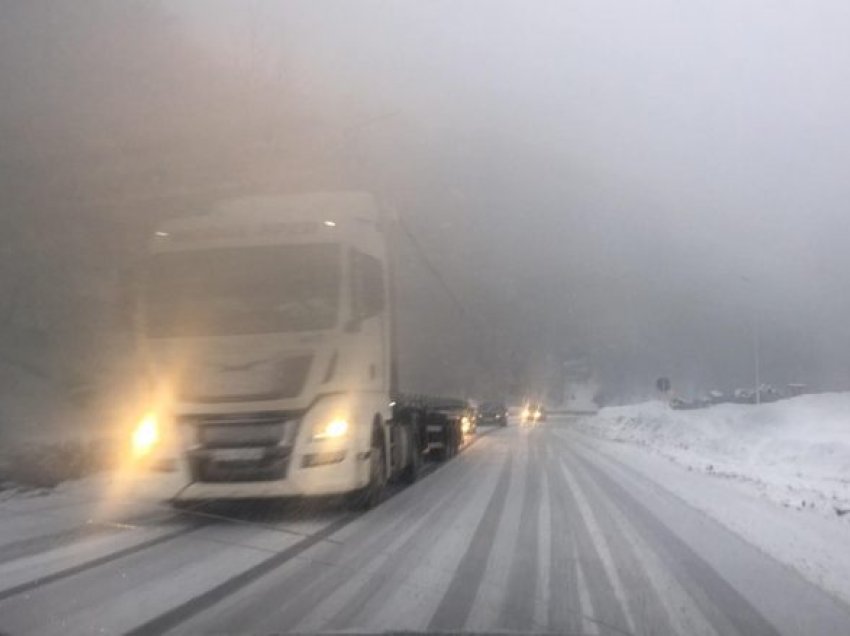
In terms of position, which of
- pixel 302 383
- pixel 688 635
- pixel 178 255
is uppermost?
pixel 178 255

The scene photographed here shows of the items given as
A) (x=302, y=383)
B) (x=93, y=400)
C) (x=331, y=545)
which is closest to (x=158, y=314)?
(x=302, y=383)

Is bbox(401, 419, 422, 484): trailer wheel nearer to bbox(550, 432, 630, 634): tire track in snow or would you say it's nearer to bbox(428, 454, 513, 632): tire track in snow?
bbox(428, 454, 513, 632): tire track in snow

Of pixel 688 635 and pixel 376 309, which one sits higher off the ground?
pixel 376 309

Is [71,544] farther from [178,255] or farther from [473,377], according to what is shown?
[473,377]

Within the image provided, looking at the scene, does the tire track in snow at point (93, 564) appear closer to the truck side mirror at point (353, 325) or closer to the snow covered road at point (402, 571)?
the snow covered road at point (402, 571)

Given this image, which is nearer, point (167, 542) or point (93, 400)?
point (167, 542)

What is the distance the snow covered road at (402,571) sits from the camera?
7.00 metres

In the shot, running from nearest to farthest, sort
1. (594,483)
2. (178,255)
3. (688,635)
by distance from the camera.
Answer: (688,635)
(178,255)
(594,483)

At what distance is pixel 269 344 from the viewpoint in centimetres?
1246

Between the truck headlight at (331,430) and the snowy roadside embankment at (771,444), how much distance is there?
6.41 metres

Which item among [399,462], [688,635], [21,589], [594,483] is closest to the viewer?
[688,635]

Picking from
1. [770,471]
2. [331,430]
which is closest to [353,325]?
[331,430]

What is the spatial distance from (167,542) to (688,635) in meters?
6.31

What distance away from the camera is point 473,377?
27031 millimetres
